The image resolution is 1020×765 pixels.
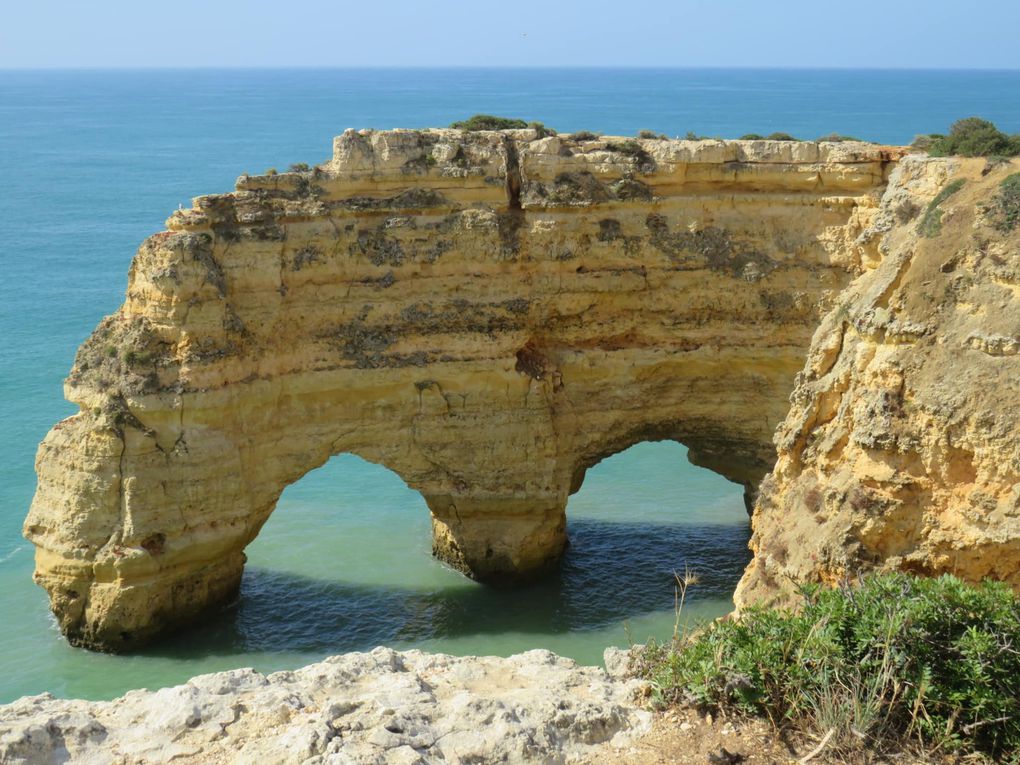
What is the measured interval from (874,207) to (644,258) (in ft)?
16.9

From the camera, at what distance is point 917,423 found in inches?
672

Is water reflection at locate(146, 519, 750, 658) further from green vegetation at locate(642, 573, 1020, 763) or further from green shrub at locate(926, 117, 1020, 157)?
green vegetation at locate(642, 573, 1020, 763)

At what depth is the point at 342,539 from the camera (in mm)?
30438

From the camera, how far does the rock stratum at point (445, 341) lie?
23.8 m

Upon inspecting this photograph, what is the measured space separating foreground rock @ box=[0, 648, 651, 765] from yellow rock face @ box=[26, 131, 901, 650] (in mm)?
12522

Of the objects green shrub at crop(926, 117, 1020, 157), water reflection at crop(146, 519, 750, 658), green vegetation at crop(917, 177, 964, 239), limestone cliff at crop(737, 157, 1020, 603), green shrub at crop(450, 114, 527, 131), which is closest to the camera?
limestone cliff at crop(737, 157, 1020, 603)

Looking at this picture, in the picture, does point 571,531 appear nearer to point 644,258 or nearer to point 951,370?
point 644,258

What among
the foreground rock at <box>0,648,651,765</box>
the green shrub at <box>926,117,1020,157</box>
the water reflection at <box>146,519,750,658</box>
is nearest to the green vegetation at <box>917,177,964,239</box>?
the green shrub at <box>926,117,1020,157</box>

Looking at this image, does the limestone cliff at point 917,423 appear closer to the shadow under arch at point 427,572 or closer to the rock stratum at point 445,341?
the rock stratum at point 445,341

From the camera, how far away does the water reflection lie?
24.7m

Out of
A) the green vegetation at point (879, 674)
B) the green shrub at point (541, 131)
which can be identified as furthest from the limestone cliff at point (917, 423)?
the green shrub at point (541, 131)

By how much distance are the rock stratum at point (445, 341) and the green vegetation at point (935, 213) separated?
68.8 inches

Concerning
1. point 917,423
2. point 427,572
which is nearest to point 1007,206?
point 917,423

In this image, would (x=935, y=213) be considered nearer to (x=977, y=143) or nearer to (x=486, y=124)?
(x=977, y=143)
